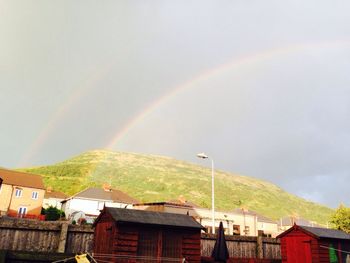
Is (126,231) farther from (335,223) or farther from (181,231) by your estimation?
(335,223)

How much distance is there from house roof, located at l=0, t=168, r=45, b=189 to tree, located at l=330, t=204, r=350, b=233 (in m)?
56.5

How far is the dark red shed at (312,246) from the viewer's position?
27.5m

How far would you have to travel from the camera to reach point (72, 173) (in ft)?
539

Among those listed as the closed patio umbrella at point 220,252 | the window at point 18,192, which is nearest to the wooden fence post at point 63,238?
the closed patio umbrella at point 220,252

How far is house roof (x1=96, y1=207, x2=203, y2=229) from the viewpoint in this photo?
19859 mm

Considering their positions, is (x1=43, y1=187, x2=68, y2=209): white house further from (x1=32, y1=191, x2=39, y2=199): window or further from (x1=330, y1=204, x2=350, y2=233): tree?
(x1=330, y1=204, x2=350, y2=233): tree

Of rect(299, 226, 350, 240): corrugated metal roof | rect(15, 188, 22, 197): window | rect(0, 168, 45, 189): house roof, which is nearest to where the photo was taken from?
rect(299, 226, 350, 240): corrugated metal roof

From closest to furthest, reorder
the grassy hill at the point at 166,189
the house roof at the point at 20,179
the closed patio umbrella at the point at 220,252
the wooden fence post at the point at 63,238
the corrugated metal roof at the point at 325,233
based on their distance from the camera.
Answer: the wooden fence post at the point at 63,238 < the closed patio umbrella at the point at 220,252 < the corrugated metal roof at the point at 325,233 < the house roof at the point at 20,179 < the grassy hill at the point at 166,189

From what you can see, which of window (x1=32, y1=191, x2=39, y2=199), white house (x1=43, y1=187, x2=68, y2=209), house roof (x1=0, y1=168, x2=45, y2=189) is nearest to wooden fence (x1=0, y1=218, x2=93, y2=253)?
window (x1=32, y1=191, x2=39, y2=199)

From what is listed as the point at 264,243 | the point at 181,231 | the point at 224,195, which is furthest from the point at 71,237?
the point at 224,195

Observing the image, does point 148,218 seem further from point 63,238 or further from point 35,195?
point 35,195

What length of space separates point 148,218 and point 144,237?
1159 mm

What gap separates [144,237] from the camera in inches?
805

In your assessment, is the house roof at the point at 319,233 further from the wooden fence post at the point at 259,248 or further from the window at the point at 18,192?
the window at the point at 18,192
